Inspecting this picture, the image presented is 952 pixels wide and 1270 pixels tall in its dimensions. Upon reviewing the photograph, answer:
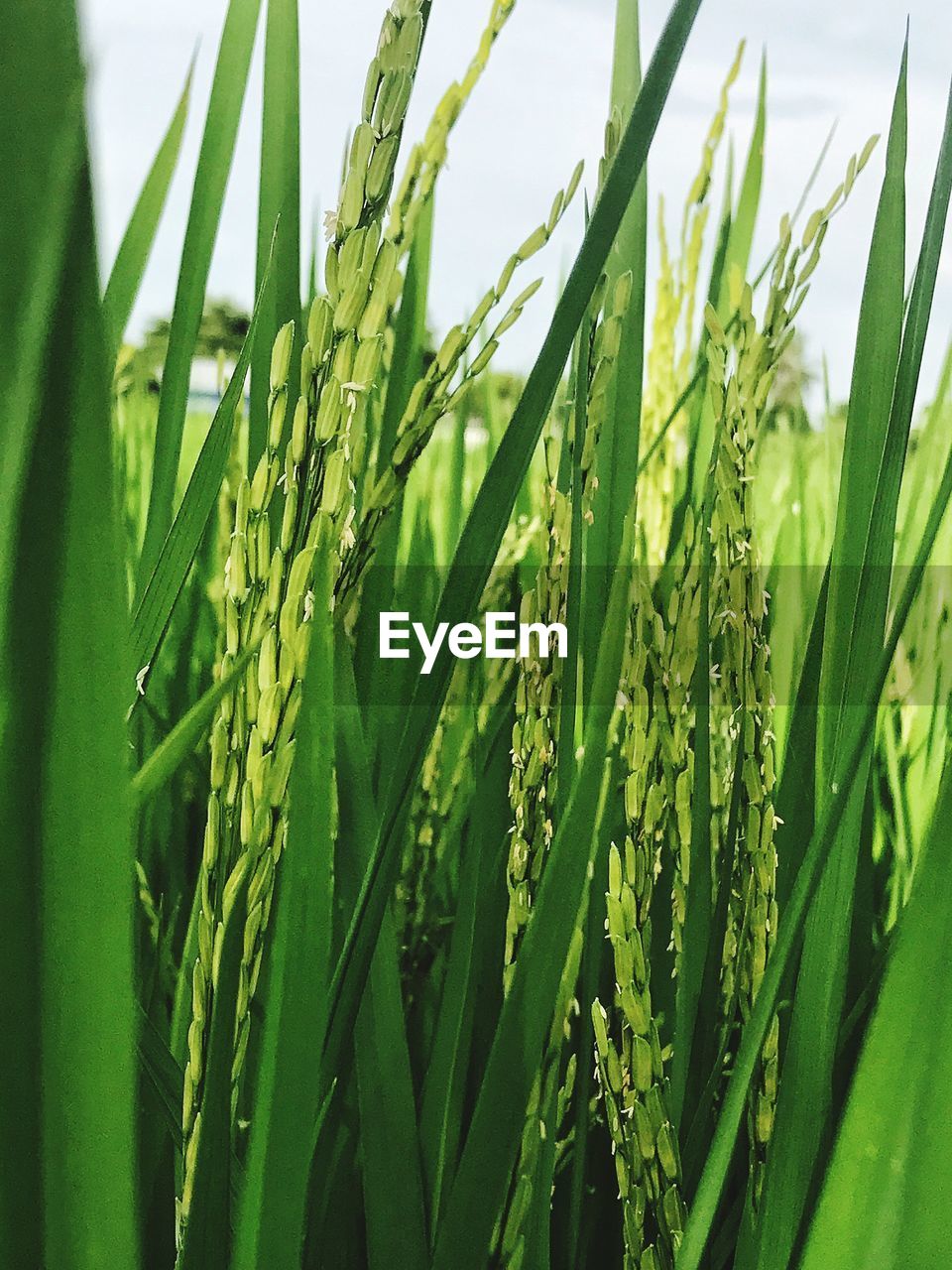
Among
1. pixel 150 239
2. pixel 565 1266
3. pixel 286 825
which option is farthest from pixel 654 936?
pixel 150 239

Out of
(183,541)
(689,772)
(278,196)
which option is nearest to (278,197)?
(278,196)

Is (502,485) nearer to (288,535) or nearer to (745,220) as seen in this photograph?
(288,535)

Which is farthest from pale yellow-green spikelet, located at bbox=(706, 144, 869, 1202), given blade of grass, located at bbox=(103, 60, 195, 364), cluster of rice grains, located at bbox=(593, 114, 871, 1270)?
blade of grass, located at bbox=(103, 60, 195, 364)

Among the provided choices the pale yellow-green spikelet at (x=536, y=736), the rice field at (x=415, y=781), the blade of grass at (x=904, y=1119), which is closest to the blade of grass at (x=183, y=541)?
the rice field at (x=415, y=781)

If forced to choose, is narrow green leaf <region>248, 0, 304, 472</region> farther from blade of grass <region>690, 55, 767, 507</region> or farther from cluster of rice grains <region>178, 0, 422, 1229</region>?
blade of grass <region>690, 55, 767, 507</region>

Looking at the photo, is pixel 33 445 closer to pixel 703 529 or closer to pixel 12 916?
pixel 12 916

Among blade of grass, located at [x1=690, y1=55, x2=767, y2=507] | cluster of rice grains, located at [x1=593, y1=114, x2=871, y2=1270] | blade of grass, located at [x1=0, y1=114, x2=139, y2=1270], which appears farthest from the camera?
blade of grass, located at [x1=690, y1=55, x2=767, y2=507]
